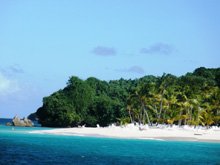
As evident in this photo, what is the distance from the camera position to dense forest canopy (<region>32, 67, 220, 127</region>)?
78.6 meters

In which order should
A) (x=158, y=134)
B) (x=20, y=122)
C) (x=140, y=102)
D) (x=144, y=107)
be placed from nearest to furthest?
(x=158, y=134)
(x=144, y=107)
(x=140, y=102)
(x=20, y=122)

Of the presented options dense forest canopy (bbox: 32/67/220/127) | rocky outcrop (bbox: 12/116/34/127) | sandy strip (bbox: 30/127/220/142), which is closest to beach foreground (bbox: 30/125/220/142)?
sandy strip (bbox: 30/127/220/142)

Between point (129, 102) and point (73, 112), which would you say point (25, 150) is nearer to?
point (129, 102)

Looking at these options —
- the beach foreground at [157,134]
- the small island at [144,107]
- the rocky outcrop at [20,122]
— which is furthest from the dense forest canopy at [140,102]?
the beach foreground at [157,134]

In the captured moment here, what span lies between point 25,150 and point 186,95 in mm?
47500

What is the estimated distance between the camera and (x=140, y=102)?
272 ft

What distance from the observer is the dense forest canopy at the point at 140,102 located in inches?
3093

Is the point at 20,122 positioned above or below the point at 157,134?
above

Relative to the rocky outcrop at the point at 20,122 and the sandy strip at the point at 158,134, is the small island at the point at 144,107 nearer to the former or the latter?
the sandy strip at the point at 158,134

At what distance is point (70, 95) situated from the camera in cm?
10250

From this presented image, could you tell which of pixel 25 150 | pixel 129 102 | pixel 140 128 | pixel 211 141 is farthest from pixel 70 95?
pixel 25 150

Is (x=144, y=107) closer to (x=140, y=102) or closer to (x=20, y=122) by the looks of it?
A: (x=140, y=102)

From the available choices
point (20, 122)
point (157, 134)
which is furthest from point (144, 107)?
point (20, 122)

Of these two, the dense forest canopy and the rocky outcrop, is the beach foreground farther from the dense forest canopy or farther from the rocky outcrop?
the rocky outcrop
